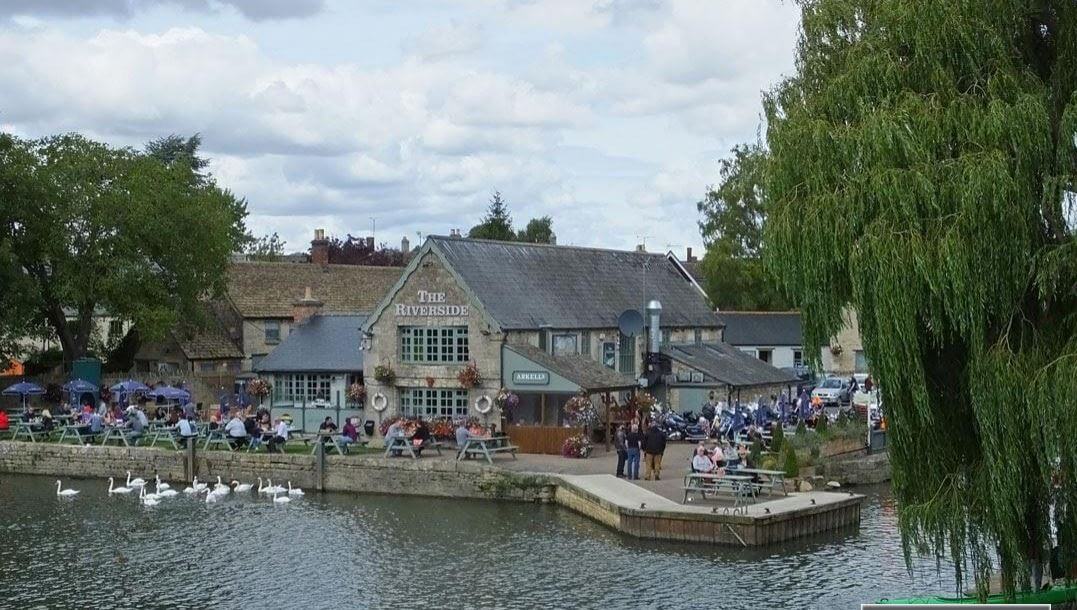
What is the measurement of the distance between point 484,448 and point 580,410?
3260 mm

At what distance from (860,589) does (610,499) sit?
7174mm

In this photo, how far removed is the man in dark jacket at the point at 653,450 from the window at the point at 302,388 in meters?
14.1

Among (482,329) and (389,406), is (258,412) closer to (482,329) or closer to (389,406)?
(389,406)

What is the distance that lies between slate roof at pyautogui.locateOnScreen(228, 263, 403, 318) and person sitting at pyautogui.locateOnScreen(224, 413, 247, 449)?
65.2 ft

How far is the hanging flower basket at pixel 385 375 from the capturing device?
137 feet

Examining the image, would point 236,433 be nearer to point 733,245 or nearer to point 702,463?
point 702,463

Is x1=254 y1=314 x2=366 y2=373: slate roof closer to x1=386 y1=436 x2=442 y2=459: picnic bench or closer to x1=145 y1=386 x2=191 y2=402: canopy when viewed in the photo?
x1=145 y1=386 x2=191 y2=402: canopy

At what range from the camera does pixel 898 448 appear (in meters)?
19.1

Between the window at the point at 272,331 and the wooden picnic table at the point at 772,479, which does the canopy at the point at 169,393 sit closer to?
the window at the point at 272,331

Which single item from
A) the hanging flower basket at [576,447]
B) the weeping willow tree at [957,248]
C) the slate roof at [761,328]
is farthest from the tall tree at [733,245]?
the weeping willow tree at [957,248]

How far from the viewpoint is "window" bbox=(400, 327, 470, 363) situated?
4094cm

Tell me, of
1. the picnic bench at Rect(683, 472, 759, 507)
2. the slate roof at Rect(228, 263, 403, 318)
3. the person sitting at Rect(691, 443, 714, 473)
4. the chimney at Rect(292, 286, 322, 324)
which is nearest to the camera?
the picnic bench at Rect(683, 472, 759, 507)

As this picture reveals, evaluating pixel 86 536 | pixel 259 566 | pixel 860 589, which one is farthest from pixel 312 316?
pixel 860 589

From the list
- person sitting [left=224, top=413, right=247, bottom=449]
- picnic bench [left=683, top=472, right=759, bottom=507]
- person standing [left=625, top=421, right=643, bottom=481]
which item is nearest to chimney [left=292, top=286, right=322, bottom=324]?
person sitting [left=224, top=413, right=247, bottom=449]
